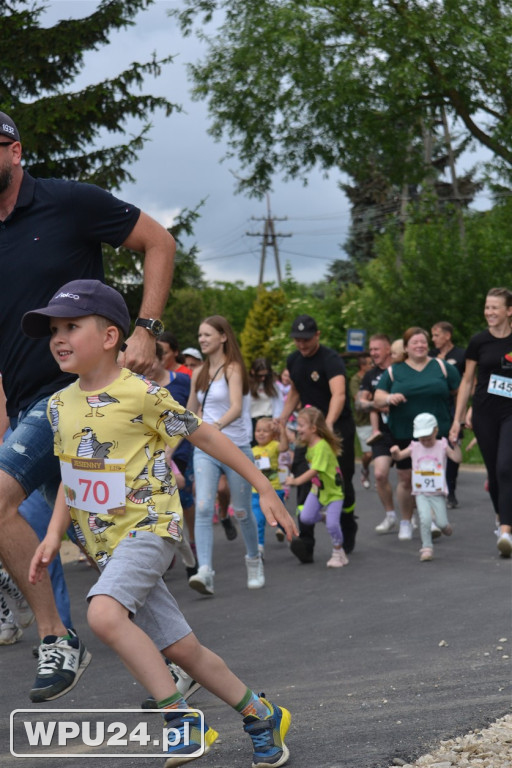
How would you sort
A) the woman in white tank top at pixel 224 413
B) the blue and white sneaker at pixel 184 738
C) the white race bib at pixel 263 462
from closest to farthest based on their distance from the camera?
the blue and white sneaker at pixel 184 738 < the woman in white tank top at pixel 224 413 < the white race bib at pixel 263 462

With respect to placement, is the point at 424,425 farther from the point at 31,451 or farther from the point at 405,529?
the point at 31,451

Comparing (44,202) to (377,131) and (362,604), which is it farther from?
(377,131)

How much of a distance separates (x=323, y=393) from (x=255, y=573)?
7.14 ft

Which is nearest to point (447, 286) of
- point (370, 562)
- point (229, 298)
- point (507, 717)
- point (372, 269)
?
point (372, 269)

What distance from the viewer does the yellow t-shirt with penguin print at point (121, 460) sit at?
4.12m

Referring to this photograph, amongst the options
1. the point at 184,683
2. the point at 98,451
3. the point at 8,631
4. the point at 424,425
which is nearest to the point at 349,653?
A: the point at 184,683

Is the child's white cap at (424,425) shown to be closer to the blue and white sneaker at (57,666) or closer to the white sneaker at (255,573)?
the white sneaker at (255,573)

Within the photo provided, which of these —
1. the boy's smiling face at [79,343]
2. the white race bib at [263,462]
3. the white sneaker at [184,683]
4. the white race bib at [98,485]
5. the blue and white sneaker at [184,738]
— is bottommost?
the white sneaker at [184,683]

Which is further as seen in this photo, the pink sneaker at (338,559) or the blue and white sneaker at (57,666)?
the pink sneaker at (338,559)

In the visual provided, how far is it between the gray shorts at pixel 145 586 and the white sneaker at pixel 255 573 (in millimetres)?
5351

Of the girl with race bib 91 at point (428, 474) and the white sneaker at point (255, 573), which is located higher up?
the girl with race bib 91 at point (428, 474)

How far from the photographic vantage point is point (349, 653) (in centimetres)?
664

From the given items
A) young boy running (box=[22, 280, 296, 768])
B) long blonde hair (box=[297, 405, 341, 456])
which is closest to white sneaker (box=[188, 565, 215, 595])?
long blonde hair (box=[297, 405, 341, 456])

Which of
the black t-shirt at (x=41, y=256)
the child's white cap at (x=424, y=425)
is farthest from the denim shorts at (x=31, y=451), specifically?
the child's white cap at (x=424, y=425)
